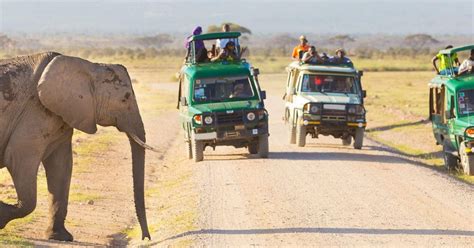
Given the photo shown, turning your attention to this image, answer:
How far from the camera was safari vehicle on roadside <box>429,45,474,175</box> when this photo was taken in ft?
75.9

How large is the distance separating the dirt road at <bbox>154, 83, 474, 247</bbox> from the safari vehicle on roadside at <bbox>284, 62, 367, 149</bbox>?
1.06 meters

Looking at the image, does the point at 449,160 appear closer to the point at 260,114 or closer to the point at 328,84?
the point at 260,114

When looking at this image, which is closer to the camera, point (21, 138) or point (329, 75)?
point (21, 138)

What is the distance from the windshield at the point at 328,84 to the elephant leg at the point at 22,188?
44.2 ft

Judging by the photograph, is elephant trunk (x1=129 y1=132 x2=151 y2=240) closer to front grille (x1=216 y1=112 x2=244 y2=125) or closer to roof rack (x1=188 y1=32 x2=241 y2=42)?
front grille (x1=216 y1=112 x2=244 y2=125)

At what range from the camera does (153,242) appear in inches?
619

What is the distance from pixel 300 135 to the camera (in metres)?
27.7

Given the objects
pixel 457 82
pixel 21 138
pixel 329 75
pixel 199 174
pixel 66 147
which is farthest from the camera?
pixel 329 75

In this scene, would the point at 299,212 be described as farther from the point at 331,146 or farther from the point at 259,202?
the point at 331,146

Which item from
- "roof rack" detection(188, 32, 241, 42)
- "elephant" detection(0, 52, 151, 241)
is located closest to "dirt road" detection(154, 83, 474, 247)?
"elephant" detection(0, 52, 151, 241)

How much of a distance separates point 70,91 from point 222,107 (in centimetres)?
947

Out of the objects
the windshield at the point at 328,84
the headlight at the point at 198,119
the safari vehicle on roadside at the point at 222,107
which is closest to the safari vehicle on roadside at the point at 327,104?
the windshield at the point at 328,84

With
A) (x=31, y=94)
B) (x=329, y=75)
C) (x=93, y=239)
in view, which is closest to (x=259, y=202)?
(x=93, y=239)

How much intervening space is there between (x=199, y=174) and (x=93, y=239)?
236 inches
